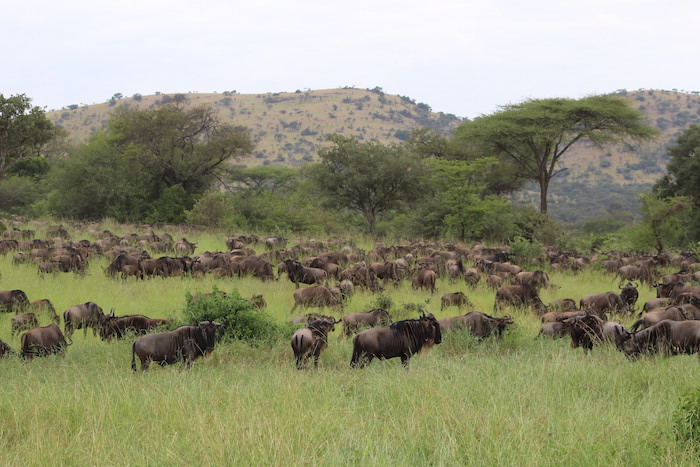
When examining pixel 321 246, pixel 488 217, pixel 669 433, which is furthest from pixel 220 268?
pixel 488 217

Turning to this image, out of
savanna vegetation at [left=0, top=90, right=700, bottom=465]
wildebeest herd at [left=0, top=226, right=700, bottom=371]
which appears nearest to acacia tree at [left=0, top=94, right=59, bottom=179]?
wildebeest herd at [left=0, top=226, right=700, bottom=371]

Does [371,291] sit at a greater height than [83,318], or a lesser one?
lesser

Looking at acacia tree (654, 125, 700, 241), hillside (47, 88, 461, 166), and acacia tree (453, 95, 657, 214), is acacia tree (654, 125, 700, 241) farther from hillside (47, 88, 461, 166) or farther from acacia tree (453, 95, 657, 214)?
hillside (47, 88, 461, 166)

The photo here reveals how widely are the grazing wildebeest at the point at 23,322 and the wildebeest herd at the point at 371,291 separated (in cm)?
2

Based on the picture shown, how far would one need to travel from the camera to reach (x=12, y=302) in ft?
30.1

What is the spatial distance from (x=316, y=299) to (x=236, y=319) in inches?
104

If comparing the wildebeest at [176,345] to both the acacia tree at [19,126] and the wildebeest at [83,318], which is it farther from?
the acacia tree at [19,126]

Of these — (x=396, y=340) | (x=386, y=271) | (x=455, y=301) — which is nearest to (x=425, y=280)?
(x=386, y=271)

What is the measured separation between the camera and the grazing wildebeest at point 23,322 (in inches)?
321

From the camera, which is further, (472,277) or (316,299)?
(472,277)

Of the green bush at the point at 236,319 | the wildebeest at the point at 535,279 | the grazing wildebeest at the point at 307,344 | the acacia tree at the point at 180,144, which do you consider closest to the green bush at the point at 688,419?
the grazing wildebeest at the point at 307,344

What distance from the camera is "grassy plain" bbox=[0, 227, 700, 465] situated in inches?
146

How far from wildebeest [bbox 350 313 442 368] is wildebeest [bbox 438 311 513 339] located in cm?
101

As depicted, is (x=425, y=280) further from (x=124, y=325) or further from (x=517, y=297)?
(x=124, y=325)
